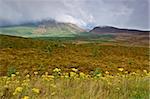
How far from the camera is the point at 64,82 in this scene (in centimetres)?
676

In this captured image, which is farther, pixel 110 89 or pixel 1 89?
pixel 110 89

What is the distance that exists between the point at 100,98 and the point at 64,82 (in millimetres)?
1551

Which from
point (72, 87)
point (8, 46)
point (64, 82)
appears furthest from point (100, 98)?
point (8, 46)

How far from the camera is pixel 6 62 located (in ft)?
78.0

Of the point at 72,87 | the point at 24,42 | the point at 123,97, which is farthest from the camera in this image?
the point at 24,42

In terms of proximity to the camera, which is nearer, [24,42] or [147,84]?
[147,84]

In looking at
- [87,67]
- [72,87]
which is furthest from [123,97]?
[87,67]

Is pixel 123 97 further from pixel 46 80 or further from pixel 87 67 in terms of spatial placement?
pixel 87 67

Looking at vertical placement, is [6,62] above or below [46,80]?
below

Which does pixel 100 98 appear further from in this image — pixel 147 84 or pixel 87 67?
pixel 87 67

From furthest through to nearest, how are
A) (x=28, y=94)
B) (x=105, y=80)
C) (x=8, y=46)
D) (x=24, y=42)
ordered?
(x=24, y=42) < (x=8, y=46) < (x=105, y=80) < (x=28, y=94)

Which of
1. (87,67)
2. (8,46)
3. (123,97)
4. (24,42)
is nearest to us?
(123,97)

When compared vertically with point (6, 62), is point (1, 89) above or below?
above

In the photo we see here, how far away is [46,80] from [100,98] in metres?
1.68
